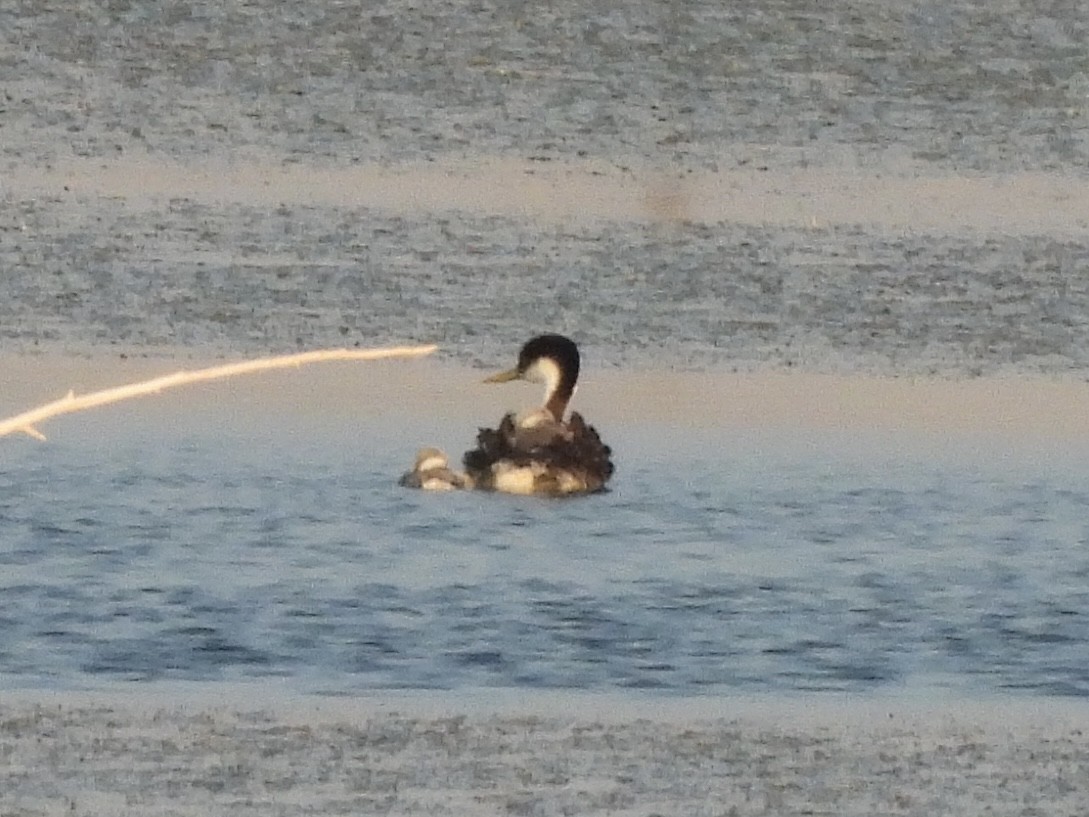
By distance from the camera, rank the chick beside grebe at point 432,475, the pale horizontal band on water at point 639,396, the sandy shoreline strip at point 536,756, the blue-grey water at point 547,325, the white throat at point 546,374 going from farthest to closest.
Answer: the pale horizontal band on water at point 639,396 < the white throat at point 546,374 < the chick beside grebe at point 432,475 < the blue-grey water at point 547,325 < the sandy shoreline strip at point 536,756

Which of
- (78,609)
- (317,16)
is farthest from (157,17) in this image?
(78,609)

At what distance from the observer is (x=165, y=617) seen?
8258 mm

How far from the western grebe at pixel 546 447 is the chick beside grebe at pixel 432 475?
23cm

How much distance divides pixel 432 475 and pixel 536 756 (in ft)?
9.95

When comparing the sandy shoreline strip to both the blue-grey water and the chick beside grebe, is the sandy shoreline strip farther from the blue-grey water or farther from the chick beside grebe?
the chick beside grebe

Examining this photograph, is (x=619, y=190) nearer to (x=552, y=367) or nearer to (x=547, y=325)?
(x=547, y=325)

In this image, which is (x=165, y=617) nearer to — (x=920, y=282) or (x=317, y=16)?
(x=920, y=282)

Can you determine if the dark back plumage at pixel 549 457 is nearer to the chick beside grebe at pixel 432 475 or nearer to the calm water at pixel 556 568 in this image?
the calm water at pixel 556 568

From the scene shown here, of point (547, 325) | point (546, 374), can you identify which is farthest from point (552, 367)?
point (547, 325)

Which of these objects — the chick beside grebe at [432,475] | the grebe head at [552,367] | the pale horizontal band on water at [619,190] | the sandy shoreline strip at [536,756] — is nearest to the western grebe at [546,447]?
the grebe head at [552,367]

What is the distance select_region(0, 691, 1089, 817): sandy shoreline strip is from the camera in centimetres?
654

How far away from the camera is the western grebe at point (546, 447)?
10.3 metres

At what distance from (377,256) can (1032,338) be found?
2513 mm

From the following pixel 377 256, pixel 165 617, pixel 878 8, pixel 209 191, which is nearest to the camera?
pixel 165 617
